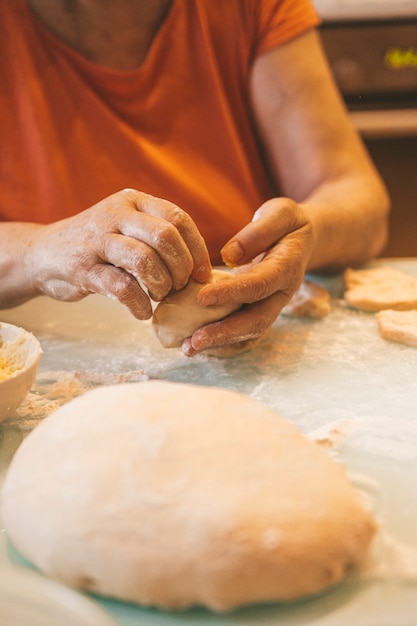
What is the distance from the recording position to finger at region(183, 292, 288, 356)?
1.09 m

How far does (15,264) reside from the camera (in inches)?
49.7

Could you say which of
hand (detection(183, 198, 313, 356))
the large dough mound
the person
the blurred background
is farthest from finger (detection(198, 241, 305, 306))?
the blurred background

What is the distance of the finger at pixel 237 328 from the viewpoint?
1.09 meters

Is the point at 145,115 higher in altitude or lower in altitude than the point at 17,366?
higher

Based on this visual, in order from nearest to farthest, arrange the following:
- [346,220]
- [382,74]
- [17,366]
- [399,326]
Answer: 1. [17,366]
2. [399,326]
3. [346,220]
4. [382,74]

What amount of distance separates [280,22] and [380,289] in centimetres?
76

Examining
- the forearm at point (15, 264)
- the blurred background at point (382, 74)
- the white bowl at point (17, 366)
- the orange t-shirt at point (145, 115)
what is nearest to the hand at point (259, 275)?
the white bowl at point (17, 366)

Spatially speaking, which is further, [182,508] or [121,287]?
[121,287]

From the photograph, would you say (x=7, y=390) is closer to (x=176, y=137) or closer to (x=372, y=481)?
(x=372, y=481)

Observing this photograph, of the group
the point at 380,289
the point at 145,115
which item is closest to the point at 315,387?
the point at 380,289

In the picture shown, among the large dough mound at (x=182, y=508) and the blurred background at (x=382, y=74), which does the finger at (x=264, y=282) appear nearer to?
the large dough mound at (x=182, y=508)

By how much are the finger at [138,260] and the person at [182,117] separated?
39cm

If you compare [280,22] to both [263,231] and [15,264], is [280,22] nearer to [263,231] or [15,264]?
[263,231]

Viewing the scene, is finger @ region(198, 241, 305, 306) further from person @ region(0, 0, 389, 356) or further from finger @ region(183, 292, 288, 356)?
person @ region(0, 0, 389, 356)
